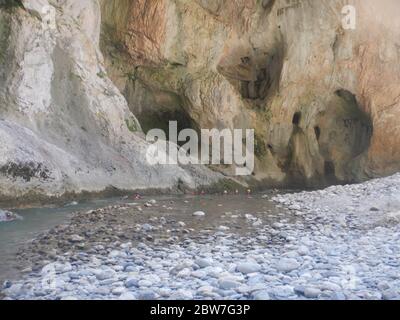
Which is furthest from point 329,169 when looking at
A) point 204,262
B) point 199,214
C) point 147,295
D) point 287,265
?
point 147,295

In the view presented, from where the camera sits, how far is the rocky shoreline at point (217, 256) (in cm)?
414

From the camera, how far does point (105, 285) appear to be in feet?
14.3

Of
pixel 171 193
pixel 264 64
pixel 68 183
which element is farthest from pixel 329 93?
pixel 68 183

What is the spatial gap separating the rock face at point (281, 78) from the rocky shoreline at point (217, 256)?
11457mm

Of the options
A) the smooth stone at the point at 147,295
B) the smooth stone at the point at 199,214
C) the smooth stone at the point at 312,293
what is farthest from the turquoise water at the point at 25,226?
the smooth stone at the point at 312,293

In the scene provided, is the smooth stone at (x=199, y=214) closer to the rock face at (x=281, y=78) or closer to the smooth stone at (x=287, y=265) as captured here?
the smooth stone at (x=287, y=265)

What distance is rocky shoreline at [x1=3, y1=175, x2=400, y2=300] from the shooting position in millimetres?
4145

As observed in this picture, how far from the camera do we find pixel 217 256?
18.4ft

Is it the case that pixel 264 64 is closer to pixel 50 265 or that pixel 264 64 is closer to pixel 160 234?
pixel 160 234

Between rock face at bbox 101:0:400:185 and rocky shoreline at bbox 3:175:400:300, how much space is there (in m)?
11.5

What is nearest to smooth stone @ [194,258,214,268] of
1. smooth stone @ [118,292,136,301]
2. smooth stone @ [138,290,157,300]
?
smooth stone @ [138,290,157,300]

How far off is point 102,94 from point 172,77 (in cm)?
613

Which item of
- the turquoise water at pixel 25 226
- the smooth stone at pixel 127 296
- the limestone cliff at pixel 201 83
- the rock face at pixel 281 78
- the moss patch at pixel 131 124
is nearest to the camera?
the smooth stone at pixel 127 296

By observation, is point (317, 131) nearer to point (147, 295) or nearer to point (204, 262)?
point (204, 262)
